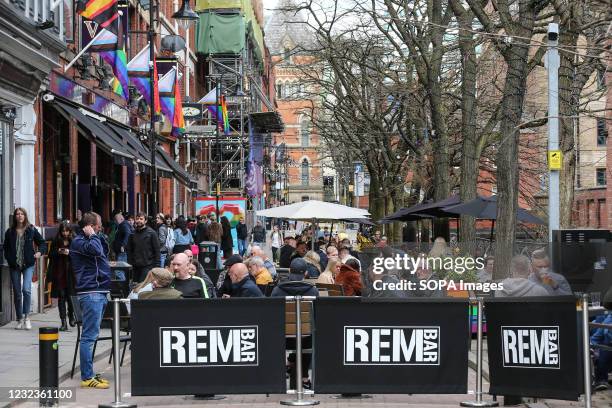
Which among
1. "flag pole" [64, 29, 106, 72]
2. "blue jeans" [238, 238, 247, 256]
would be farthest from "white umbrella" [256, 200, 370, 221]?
"blue jeans" [238, 238, 247, 256]

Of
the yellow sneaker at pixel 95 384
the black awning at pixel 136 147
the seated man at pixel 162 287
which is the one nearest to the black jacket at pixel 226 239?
the black awning at pixel 136 147

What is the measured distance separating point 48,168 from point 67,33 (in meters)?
3.10

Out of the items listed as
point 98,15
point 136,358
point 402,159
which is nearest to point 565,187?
point 98,15

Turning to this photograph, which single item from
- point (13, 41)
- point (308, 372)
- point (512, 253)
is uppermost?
point (13, 41)

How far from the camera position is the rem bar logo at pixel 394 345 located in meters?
11.4

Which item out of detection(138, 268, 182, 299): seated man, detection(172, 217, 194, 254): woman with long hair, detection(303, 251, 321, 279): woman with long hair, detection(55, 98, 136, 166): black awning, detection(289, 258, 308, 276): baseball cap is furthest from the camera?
detection(172, 217, 194, 254): woman with long hair

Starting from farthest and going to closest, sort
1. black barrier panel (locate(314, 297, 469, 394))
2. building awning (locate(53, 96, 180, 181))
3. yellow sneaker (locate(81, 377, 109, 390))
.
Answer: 1. building awning (locate(53, 96, 180, 181))
2. yellow sneaker (locate(81, 377, 109, 390))
3. black barrier panel (locate(314, 297, 469, 394))

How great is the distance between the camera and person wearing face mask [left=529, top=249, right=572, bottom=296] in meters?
11.6

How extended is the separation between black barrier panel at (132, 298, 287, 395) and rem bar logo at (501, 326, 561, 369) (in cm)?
212

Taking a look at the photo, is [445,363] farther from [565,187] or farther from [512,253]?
[565,187]

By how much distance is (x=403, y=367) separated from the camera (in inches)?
448

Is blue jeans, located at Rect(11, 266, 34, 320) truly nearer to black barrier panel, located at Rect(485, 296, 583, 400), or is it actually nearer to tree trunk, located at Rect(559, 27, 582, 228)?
tree trunk, located at Rect(559, 27, 582, 228)

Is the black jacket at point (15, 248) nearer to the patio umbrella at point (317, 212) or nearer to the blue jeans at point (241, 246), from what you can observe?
the patio umbrella at point (317, 212)

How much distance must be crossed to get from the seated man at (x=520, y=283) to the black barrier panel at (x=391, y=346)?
0.59 metres
